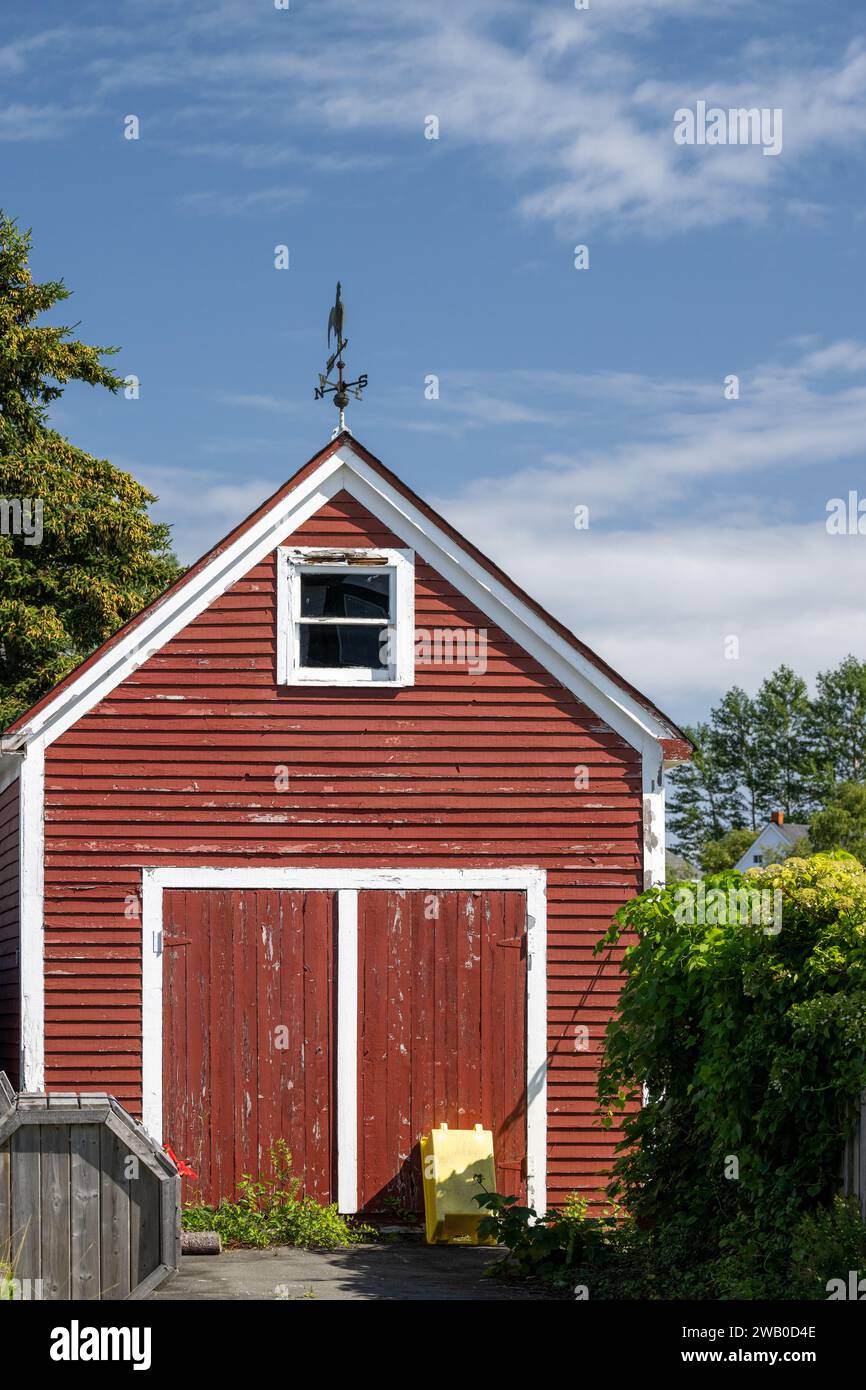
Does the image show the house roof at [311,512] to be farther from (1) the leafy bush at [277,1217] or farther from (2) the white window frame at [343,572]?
(1) the leafy bush at [277,1217]

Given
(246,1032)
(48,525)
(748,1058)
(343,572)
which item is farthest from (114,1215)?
(48,525)

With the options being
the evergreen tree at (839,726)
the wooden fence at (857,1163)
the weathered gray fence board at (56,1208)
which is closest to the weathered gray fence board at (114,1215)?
the weathered gray fence board at (56,1208)

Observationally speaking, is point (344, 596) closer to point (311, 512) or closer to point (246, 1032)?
point (311, 512)

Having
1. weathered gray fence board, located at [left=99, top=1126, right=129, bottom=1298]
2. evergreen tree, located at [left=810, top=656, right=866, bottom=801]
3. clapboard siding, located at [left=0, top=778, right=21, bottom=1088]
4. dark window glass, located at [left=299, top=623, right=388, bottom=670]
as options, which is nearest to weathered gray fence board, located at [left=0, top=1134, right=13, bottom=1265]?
weathered gray fence board, located at [left=99, top=1126, right=129, bottom=1298]

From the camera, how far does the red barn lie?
13.9 meters

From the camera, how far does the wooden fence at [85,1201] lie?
10.1 metres

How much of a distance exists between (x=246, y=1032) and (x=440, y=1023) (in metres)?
1.66

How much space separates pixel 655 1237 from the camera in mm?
11250

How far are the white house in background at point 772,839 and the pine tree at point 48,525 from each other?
158 feet

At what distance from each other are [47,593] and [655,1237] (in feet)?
65.5

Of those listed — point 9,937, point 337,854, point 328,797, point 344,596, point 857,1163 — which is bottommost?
point 857,1163

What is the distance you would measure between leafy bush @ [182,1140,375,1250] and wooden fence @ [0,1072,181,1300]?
3.00 metres

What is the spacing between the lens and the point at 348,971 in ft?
46.0

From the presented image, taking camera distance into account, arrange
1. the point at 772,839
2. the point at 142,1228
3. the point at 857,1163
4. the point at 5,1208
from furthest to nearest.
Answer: the point at 772,839
the point at 142,1228
the point at 5,1208
the point at 857,1163
